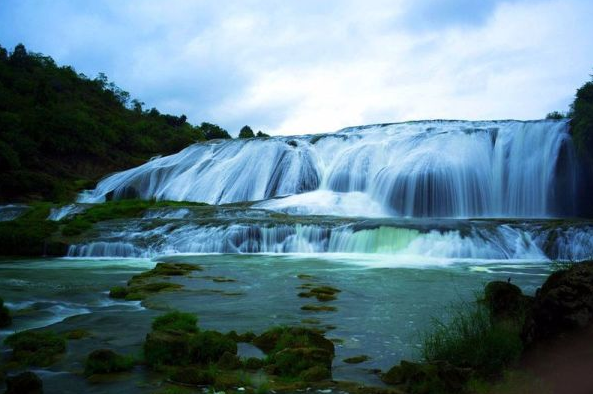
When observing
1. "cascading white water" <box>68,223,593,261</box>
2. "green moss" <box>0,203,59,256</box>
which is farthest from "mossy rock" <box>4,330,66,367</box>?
"green moss" <box>0,203,59,256</box>

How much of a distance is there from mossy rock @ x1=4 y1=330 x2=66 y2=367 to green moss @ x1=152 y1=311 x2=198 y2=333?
1.28 metres

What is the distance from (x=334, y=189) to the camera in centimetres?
3928

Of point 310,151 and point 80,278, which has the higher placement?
point 310,151

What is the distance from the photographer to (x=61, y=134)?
2330 inches

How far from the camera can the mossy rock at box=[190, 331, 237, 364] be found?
21.1ft

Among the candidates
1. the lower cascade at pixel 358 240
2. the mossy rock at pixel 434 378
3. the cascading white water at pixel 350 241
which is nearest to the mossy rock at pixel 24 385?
the mossy rock at pixel 434 378

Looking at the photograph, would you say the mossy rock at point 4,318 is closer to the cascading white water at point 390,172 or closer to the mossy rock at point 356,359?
the mossy rock at point 356,359

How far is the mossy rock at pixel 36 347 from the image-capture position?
258 inches

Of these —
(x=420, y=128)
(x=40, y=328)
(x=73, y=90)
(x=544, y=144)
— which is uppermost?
(x=73, y=90)

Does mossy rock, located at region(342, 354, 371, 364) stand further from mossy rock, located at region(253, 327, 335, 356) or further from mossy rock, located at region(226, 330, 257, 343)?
mossy rock, located at region(226, 330, 257, 343)

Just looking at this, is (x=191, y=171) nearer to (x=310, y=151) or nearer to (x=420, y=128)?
(x=310, y=151)

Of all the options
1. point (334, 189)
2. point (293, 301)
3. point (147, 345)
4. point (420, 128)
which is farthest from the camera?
point (420, 128)

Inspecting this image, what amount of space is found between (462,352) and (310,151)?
38803 millimetres

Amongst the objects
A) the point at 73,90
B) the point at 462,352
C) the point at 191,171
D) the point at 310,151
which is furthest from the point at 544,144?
the point at 73,90
